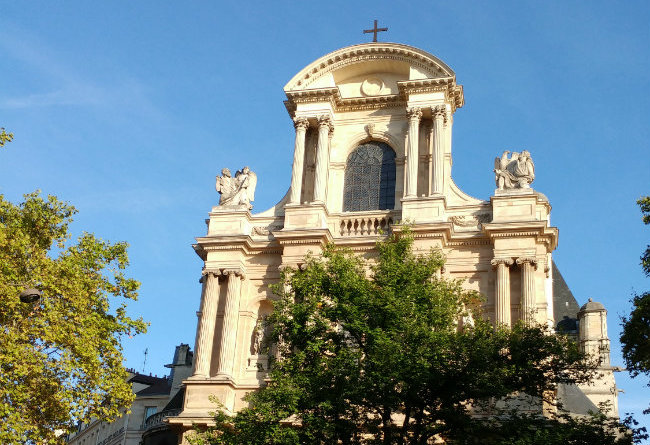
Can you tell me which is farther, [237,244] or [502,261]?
[237,244]

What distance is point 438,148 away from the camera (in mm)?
29969

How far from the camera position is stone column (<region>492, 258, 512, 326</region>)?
26938 mm

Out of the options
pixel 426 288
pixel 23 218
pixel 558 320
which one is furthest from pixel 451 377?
pixel 558 320

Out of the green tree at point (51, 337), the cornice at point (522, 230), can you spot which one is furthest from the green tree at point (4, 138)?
the cornice at point (522, 230)

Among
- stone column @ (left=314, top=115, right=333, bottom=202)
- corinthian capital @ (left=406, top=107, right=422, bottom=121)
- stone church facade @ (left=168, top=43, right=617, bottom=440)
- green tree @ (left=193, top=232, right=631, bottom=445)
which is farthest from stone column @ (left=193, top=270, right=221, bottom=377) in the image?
corinthian capital @ (left=406, top=107, right=422, bottom=121)

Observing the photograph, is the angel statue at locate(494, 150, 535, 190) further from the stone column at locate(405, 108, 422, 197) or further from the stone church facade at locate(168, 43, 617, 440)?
the stone column at locate(405, 108, 422, 197)

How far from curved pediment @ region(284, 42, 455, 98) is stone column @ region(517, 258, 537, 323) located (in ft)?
26.9

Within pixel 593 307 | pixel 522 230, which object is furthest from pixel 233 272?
pixel 593 307

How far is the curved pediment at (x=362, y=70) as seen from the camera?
105ft

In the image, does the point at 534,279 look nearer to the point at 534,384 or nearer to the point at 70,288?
the point at 534,384

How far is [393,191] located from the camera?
102 feet

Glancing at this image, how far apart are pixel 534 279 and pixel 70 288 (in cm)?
1362

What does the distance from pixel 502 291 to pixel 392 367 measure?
834cm

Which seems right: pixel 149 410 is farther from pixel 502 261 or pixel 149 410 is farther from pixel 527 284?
pixel 527 284
